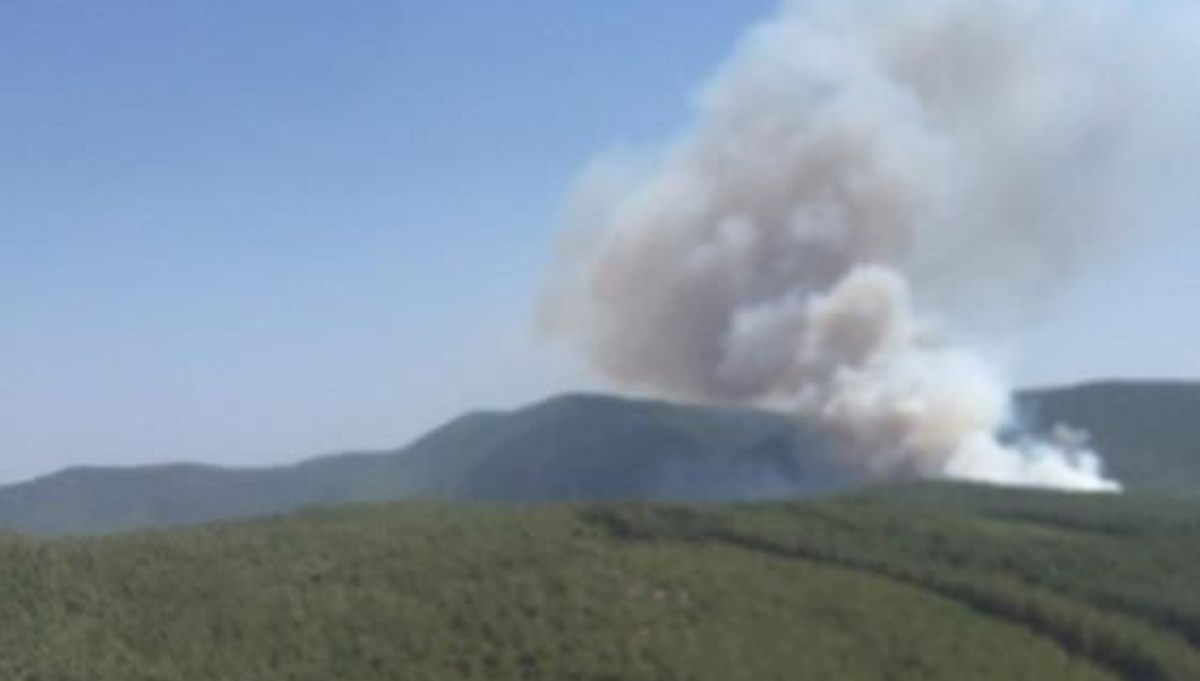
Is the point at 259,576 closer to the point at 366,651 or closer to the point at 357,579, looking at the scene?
the point at 357,579

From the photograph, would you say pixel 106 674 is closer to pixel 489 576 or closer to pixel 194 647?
pixel 194 647

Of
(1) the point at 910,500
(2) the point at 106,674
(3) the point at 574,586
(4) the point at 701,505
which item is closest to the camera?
(2) the point at 106,674

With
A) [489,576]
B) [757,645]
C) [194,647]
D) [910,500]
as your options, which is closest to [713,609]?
[757,645]

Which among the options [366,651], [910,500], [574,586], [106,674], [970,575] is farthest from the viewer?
[910,500]

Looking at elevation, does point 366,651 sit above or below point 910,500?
below

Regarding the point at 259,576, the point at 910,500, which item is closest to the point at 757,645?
the point at 259,576

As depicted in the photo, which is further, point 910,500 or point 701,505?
point 910,500

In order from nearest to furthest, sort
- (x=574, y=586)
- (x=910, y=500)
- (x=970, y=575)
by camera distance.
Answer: (x=574, y=586) → (x=970, y=575) → (x=910, y=500)
